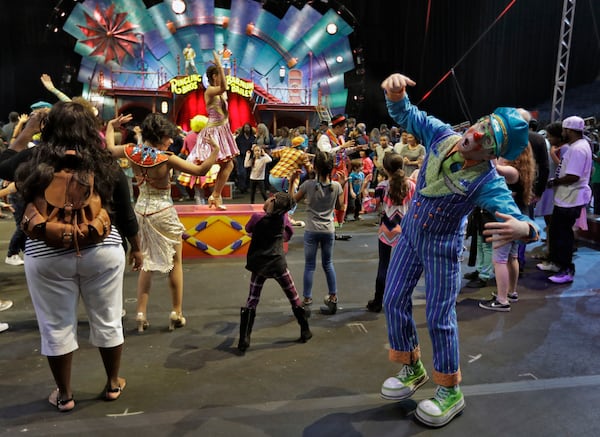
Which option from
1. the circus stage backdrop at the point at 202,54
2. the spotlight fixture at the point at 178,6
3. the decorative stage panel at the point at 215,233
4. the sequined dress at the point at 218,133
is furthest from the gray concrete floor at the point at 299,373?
the spotlight fixture at the point at 178,6

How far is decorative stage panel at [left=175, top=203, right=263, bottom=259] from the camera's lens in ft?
19.0

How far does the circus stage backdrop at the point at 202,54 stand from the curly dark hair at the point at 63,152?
14920 mm

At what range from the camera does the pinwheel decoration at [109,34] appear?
55.2 feet

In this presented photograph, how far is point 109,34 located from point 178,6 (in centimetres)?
298

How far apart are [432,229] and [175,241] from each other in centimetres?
213

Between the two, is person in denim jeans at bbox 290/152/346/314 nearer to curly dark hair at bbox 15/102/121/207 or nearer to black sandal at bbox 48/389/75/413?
curly dark hair at bbox 15/102/121/207

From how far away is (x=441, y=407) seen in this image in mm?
2375

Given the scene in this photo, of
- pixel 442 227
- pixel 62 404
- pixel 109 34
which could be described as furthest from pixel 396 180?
pixel 109 34

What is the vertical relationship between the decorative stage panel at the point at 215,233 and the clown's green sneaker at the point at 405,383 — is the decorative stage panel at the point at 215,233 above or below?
above

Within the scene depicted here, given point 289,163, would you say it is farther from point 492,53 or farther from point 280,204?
point 492,53

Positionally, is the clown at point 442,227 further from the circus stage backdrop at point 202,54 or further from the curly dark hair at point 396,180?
the circus stage backdrop at point 202,54

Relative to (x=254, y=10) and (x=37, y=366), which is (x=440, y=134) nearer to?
(x=37, y=366)

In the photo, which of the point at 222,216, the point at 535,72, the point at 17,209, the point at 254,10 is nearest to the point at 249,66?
the point at 254,10

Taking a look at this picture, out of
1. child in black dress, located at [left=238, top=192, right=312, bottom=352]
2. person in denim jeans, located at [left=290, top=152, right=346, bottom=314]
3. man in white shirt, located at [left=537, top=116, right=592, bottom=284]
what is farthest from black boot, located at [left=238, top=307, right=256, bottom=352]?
man in white shirt, located at [left=537, top=116, right=592, bottom=284]
